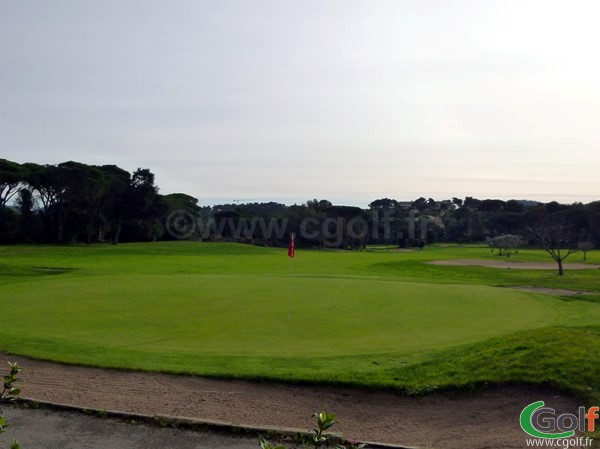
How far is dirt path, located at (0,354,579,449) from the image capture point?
25.8 ft

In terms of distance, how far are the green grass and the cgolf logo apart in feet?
1.57

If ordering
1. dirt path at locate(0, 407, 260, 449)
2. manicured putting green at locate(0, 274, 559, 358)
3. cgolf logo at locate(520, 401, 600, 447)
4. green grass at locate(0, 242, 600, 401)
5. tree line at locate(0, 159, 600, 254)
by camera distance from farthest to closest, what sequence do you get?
1. tree line at locate(0, 159, 600, 254)
2. manicured putting green at locate(0, 274, 559, 358)
3. green grass at locate(0, 242, 600, 401)
4. cgolf logo at locate(520, 401, 600, 447)
5. dirt path at locate(0, 407, 260, 449)

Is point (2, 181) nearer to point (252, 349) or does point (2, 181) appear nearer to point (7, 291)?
point (7, 291)

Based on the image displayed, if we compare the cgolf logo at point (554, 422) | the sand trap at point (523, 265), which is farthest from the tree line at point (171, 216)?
the cgolf logo at point (554, 422)

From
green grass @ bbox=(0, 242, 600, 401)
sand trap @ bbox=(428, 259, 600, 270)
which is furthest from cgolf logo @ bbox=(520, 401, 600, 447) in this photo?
sand trap @ bbox=(428, 259, 600, 270)

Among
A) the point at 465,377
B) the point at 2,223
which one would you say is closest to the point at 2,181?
the point at 2,223

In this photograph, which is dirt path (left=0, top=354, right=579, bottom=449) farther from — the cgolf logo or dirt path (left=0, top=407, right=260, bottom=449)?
dirt path (left=0, top=407, right=260, bottom=449)

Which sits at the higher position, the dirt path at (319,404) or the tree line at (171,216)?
the tree line at (171,216)

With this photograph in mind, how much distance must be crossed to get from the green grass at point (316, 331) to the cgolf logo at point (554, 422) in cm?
48

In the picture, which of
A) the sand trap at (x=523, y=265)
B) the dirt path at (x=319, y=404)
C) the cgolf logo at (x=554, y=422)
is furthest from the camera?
the sand trap at (x=523, y=265)

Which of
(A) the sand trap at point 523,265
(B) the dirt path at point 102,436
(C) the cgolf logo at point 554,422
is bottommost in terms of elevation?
(B) the dirt path at point 102,436

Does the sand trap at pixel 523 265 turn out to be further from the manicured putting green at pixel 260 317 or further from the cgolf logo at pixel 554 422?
the cgolf logo at pixel 554 422

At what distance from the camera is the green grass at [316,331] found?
32.1 ft

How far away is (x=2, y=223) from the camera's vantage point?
62125 millimetres
